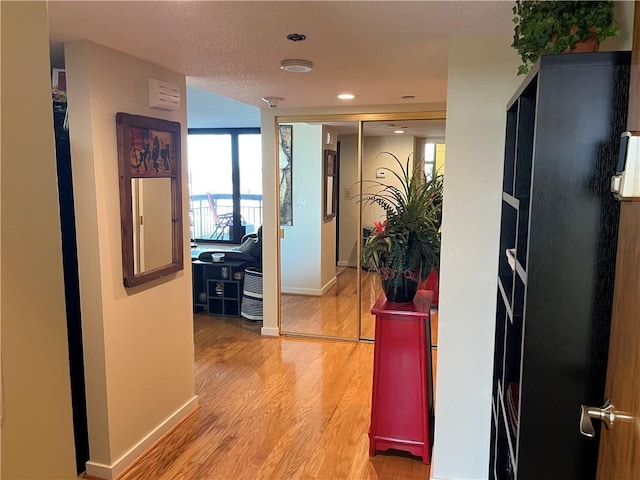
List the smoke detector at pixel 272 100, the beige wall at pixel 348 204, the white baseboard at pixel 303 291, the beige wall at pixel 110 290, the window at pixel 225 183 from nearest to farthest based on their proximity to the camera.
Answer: the beige wall at pixel 110 290 < the smoke detector at pixel 272 100 < the beige wall at pixel 348 204 < the white baseboard at pixel 303 291 < the window at pixel 225 183

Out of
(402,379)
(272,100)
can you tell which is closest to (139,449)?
(402,379)

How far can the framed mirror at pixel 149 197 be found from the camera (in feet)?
8.13

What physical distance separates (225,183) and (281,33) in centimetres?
499

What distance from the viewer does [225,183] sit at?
22.6 feet

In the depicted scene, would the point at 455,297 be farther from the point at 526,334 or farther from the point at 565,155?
the point at 565,155

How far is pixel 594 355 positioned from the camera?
1297mm

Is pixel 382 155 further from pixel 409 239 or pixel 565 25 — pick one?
pixel 565 25

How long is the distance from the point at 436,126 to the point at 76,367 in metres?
3.58

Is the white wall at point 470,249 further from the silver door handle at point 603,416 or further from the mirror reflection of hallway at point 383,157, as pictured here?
the mirror reflection of hallway at point 383,157

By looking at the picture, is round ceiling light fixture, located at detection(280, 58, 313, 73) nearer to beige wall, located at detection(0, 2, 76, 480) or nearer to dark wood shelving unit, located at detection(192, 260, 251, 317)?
beige wall, located at detection(0, 2, 76, 480)

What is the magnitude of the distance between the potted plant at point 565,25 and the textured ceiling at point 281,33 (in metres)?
0.32

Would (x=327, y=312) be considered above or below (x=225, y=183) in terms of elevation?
below

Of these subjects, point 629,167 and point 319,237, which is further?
point 319,237

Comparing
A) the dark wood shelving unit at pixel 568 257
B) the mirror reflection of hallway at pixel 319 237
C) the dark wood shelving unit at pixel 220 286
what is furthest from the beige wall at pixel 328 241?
the dark wood shelving unit at pixel 568 257
